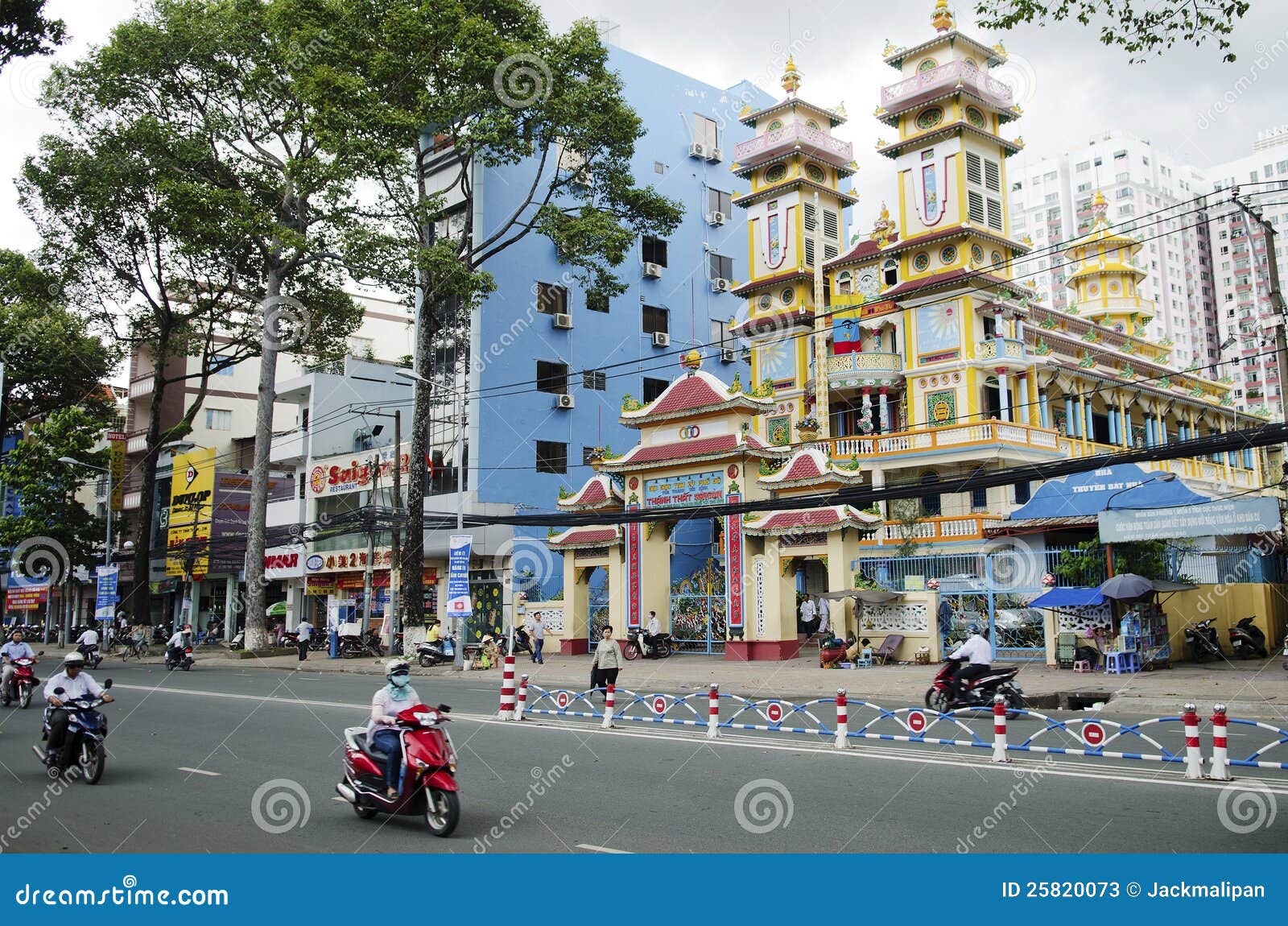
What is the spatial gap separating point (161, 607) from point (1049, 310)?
46.8 metres

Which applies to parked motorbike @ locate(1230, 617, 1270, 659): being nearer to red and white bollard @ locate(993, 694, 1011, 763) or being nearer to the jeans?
red and white bollard @ locate(993, 694, 1011, 763)

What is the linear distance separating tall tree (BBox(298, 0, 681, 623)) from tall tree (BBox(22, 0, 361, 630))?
234cm

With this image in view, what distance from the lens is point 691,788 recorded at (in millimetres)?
9070

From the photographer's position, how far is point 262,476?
34938mm

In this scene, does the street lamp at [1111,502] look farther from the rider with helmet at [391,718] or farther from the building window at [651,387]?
the building window at [651,387]

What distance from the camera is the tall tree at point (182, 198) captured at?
30922mm

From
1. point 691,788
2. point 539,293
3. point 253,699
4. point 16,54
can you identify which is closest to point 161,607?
point 539,293

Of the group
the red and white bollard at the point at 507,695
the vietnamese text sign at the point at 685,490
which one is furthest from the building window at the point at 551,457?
the red and white bollard at the point at 507,695

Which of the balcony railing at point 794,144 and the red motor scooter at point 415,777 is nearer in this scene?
the red motor scooter at point 415,777

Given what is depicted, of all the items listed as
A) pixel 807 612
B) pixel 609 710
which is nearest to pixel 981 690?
pixel 609 710

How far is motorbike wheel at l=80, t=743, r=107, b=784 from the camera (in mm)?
9938

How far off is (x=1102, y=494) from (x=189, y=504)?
139 ft

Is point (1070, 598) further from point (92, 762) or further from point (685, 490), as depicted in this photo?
point (92, 762)

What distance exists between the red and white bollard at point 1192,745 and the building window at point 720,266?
1526 inches
